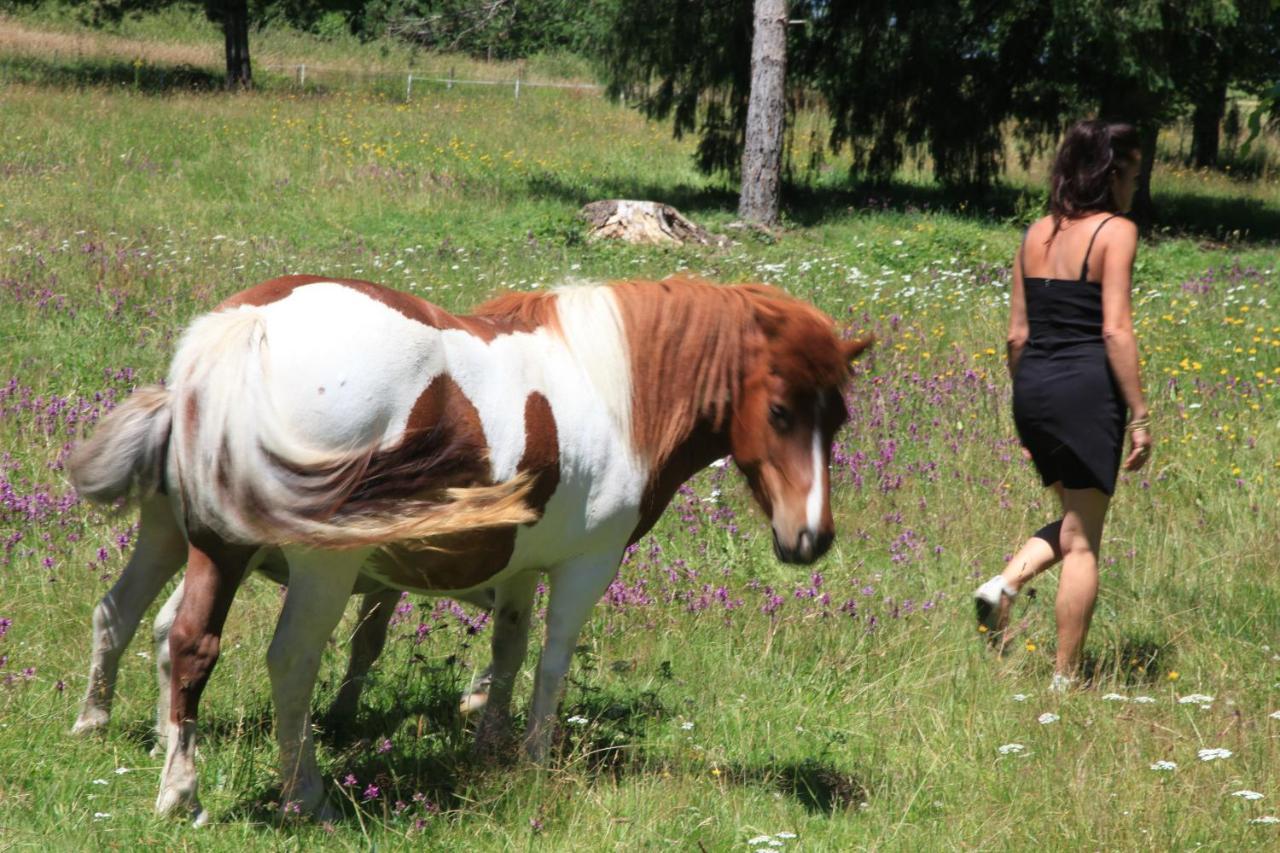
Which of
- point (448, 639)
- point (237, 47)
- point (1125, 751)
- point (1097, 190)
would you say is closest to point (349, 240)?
point (448, 639)

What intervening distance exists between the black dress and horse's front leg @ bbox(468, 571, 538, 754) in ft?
6.73

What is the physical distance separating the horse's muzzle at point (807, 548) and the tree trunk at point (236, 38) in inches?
1029

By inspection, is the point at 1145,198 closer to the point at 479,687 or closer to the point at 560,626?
the point at 479,687

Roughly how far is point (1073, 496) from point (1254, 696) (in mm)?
968

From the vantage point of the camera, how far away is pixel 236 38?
27312 millimetres

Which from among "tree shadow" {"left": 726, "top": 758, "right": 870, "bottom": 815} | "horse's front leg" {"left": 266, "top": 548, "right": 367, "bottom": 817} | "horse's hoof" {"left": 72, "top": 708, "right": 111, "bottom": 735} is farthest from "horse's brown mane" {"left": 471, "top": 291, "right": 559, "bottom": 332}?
"horse's hoof" {"left": 72, "top": 708, "right": 111, "bottom": 735}

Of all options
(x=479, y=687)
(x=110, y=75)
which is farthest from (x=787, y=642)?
(x=110, y=75)

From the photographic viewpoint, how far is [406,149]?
19672 millimetres

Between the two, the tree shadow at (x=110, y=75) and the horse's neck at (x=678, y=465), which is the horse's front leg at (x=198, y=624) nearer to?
the horse's neck at (x=678, y=465)

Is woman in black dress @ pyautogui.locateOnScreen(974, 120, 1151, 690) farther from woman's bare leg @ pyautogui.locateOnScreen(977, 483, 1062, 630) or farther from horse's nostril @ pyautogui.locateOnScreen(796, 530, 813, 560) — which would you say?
horse's nostril @ pyautogui.locateOnScreen(796, 530, 813, 560)

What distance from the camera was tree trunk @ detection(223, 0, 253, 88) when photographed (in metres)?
27.2

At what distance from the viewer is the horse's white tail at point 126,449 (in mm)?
3299

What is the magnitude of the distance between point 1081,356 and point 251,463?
3.10 meters

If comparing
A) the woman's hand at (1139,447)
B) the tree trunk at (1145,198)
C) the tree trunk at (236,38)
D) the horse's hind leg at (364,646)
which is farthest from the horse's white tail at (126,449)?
the tree trunk at (236,38)
